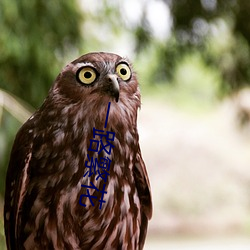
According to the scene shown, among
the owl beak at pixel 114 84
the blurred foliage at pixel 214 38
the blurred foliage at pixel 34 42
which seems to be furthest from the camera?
the blurred foliage at pixel 214 38

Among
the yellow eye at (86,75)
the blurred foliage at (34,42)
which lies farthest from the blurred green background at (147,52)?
the yellow eye at (86,75)

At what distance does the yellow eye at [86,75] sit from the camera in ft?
2.98

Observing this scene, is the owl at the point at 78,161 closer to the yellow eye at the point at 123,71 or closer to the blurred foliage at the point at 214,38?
the yellow eye at the point at 123,71

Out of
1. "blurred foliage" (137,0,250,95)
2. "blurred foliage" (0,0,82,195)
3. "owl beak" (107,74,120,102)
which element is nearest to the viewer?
"owl beak" (107,74,120,102)

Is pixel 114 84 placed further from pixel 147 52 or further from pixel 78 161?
pixel 147 52

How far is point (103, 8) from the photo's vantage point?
268 cm

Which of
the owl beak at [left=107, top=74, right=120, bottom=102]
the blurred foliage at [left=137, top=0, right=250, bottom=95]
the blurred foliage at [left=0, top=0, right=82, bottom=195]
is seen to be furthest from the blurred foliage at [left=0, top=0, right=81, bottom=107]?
the owl beak at [left=107, top=74, right=120, bottom=102]

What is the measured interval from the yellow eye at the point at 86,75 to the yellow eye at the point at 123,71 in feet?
0.13

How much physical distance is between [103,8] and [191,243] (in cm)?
372

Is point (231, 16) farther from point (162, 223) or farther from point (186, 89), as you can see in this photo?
point (162, 223)

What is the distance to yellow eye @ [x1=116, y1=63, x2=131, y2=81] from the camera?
36.4 inches

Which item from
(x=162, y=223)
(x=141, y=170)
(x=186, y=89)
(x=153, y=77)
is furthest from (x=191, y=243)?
(x=141, y=170)

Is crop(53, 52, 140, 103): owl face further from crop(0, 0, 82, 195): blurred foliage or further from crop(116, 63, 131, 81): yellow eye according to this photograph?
crop(0, 0, 82, 195): blurred foliage

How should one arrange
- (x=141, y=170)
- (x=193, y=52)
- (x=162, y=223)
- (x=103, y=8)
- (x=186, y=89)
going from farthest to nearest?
(x=162, y=223), (x=186, y=89), (x=193, y=52), (x=103, y=8), (x=141, y=170)
